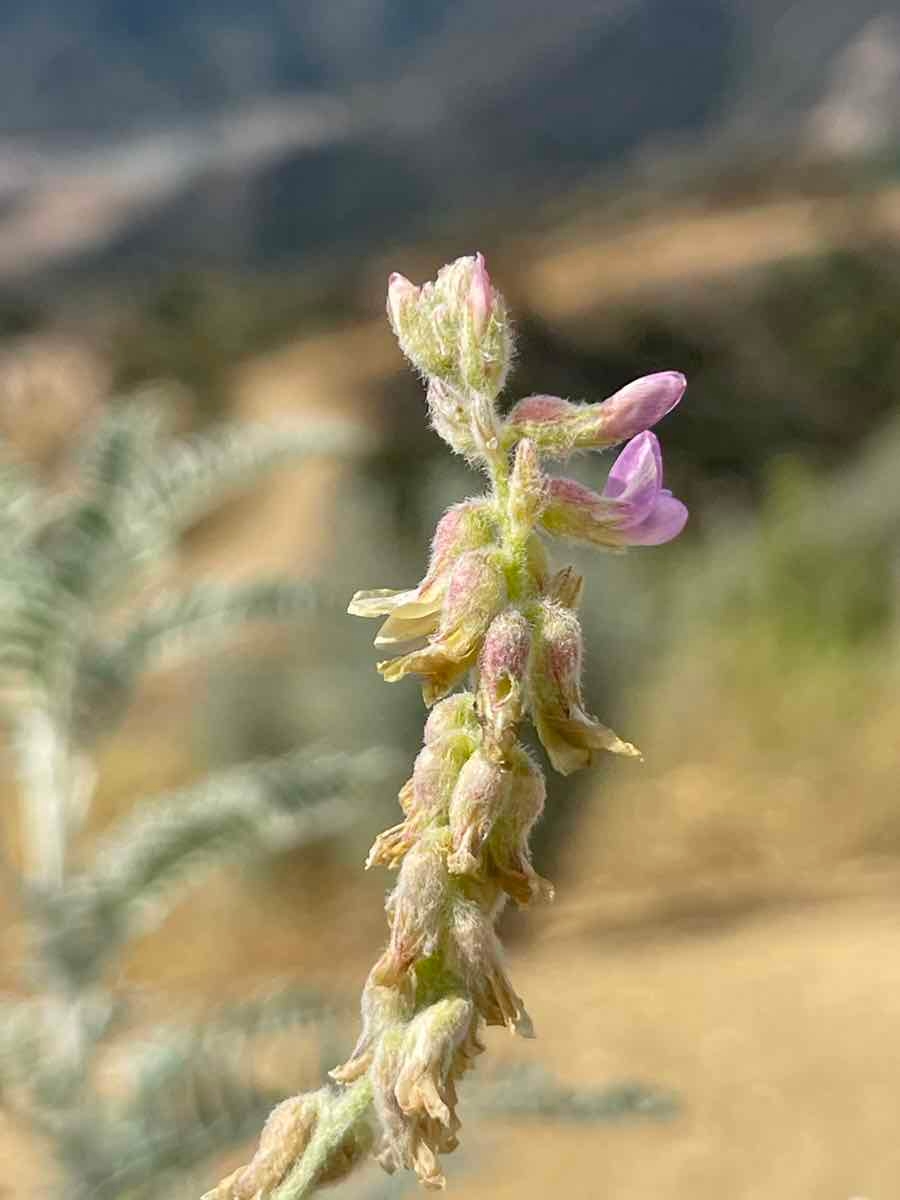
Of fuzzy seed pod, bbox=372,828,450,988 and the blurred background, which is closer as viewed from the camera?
fuzzy seed pod, bbox=372,828,450,988

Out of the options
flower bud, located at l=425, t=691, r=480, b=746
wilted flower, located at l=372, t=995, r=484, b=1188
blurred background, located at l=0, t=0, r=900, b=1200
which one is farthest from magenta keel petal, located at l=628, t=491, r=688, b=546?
blurred background, located at l=0, t=0, r=900, b=1200

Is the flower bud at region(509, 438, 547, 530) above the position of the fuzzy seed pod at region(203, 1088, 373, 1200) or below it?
above

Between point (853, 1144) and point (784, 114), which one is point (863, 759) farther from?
point (784, 114)

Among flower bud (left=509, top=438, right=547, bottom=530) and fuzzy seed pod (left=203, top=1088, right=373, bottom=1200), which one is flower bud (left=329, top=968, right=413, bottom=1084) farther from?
flower bud (left=509, top=438, right=547, bottom=530)

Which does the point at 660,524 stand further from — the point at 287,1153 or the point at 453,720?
the point at 287,1153

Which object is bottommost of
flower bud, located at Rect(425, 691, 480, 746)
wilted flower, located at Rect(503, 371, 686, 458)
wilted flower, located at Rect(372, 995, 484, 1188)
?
wilted flower, located at Rect(372, 995, 484, 1188)

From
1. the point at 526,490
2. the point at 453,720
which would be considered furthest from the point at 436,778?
the point at 526,490

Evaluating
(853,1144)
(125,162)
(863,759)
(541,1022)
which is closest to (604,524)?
(853,1144)
